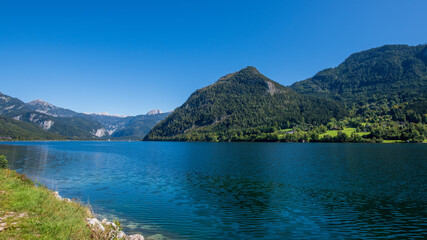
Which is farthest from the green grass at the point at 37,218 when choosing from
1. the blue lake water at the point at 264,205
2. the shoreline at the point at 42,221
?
the blue lake water at the point at 264,205

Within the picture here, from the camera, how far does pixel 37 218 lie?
14.3 meters

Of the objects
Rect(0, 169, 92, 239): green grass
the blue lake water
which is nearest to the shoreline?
Rect(0, 169, 92, 239): green grass

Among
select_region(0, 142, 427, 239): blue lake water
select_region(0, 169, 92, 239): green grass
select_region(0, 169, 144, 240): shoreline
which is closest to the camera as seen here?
select_region(0, 169, 92, 239): green grass

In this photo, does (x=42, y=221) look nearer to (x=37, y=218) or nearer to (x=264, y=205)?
(x=37, y=218)

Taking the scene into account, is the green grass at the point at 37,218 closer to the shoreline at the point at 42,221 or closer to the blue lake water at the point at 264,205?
the shoreline at the point at 42,221

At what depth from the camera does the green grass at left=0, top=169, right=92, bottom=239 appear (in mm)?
11992

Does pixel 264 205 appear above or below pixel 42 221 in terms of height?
below

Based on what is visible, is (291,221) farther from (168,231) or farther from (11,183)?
(11,183)

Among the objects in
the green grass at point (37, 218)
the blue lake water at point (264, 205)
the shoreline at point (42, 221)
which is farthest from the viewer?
the blue lake water at point (264, 205)

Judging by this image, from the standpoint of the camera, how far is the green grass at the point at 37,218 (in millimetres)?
11992

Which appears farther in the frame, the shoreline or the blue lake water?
the blue lake water

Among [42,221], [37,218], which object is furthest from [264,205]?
[37,218]

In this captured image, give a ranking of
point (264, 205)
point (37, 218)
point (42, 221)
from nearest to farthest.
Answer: point (42, 221)
point (37, 218)
point (264, 205)

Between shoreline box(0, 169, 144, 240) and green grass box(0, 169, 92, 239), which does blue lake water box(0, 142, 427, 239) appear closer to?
shoreline box(0, 169, 144, 240)
